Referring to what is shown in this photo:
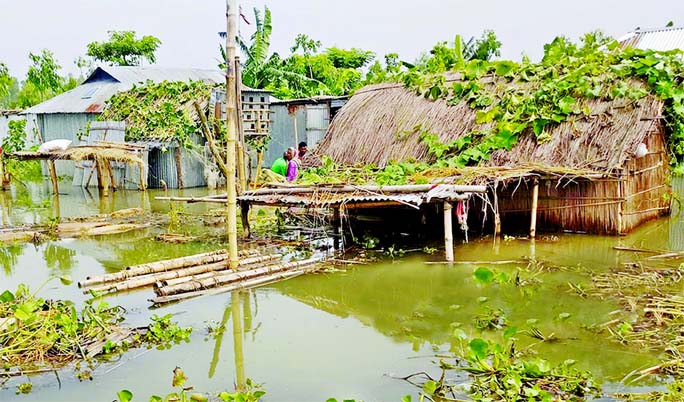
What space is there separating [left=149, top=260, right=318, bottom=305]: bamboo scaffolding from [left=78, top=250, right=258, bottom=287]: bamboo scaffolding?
81cm

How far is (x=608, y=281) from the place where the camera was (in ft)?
25.6

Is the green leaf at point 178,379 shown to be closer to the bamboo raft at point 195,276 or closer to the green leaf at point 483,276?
the bamboo raft at point 195,276

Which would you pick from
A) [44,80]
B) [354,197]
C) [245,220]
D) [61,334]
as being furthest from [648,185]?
[44,80]

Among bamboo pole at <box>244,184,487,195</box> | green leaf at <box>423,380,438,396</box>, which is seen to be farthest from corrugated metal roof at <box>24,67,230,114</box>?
green leaf at <box>423,380,438,396</box>

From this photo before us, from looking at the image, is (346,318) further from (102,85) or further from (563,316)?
(102,85)

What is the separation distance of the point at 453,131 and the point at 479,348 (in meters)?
7.44

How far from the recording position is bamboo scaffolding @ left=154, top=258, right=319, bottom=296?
290 inches

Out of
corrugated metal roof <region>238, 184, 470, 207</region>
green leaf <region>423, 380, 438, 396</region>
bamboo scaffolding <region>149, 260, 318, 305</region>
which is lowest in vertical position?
green leaf <region>423, 380, 438, 396</region>

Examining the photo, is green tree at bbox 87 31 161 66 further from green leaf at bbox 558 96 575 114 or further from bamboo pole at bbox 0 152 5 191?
green leaf at bbox 558 96 575 114

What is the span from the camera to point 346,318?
22.9 ft

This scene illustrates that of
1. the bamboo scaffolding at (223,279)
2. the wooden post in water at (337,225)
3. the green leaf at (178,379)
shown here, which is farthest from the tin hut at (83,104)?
the green leaf at (178,379)

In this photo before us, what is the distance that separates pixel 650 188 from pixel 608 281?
4837 mm

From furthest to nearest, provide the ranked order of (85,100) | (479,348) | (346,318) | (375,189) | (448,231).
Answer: (85,100)
(375,189)
(448,231)
(346,318)
(479,348)

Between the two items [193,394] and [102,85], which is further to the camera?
[102,85]
